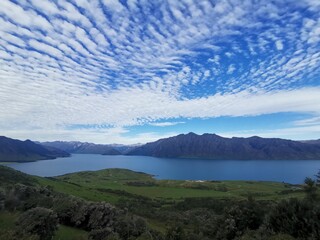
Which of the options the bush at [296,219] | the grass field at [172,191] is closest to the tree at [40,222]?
the bush at [296,219]

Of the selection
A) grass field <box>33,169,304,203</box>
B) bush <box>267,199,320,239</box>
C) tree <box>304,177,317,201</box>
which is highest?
tree <box>304,177,317,201</box>

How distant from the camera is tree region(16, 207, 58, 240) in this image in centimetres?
2723

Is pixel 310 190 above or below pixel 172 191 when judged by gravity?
above

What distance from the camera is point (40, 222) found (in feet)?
90.0

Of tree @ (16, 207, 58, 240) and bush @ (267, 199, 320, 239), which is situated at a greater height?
bush @ (267, 199, 320, 239)

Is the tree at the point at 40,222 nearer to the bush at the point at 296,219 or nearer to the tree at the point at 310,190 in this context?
the bush at the point at 296,219

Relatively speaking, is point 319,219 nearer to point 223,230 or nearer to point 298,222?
point 298,222

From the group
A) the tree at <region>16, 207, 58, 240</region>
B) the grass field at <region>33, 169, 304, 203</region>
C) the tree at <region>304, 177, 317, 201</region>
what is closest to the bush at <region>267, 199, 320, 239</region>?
the tree at <region>304, 177, 317, 201</region>

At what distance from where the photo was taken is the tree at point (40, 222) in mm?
27234

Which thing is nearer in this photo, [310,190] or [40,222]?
[40,222]

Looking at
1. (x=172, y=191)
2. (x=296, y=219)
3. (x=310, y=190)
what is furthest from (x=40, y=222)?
(x=172, y=191)

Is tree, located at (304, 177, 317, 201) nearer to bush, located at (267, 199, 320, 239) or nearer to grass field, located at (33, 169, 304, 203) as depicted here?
bush, located at (267, 199, 320, 239)

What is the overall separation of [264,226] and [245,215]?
6.67 meters

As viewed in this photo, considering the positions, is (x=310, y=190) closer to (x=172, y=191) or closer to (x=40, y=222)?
(x=40, y=222)
